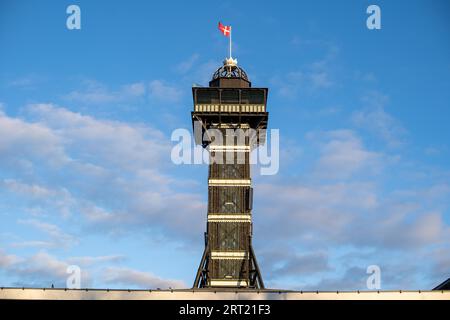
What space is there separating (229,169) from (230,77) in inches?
837

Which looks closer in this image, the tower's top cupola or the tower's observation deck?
the tower's observation deck

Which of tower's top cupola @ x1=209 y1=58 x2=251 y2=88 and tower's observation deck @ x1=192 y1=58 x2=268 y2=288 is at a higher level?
tower's top cupola @ x1=209 y1=58 x2=251 y2=88

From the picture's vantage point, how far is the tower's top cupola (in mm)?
150625

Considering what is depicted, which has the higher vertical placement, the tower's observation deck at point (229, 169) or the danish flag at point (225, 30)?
the danish flag at point (225, 30)

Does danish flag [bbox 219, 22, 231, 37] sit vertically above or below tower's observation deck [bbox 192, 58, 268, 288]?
above

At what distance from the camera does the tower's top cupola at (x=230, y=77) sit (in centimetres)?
15062
